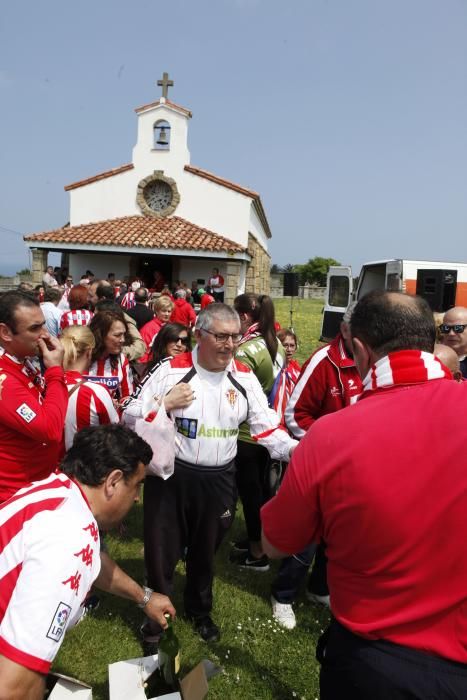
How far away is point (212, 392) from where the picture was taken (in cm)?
300

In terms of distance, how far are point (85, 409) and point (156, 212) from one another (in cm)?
2065

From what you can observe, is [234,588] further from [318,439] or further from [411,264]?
[411,264]

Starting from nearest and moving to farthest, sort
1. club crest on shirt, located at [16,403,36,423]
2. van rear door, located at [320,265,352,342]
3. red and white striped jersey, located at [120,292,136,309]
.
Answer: club crest on shirt, located at [16,403,36,423] < red and white striped jersey, located at [120,292,136,309] < van rear door, located at [320,265,352,342]

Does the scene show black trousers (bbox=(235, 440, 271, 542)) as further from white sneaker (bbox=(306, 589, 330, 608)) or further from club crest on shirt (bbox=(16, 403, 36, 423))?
club crest on shirt (bbox=(16, 403, 36, 423))

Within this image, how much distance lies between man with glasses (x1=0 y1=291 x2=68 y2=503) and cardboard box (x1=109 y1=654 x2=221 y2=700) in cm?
108

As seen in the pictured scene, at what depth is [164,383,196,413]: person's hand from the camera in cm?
284

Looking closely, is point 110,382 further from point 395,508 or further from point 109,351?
point 395,508

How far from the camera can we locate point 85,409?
3.16m

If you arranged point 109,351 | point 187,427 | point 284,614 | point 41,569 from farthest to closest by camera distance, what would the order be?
point 109,351
point 284,614
point 187,427
point 41,569

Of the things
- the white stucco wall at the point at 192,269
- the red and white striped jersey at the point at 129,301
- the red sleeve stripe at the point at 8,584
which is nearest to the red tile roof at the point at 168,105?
the white stucco wall at the point at 192,269

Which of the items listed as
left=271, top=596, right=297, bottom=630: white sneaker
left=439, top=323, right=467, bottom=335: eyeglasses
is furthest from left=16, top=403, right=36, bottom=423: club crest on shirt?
left=439, top=323, right=467, bottom=335: eyeglasses

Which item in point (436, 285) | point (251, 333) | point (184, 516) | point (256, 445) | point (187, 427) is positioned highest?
point (436, 285)

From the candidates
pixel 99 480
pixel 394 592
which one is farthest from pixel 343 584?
pixel 99 480

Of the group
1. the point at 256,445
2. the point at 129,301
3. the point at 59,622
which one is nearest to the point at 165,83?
the point at 129,301
